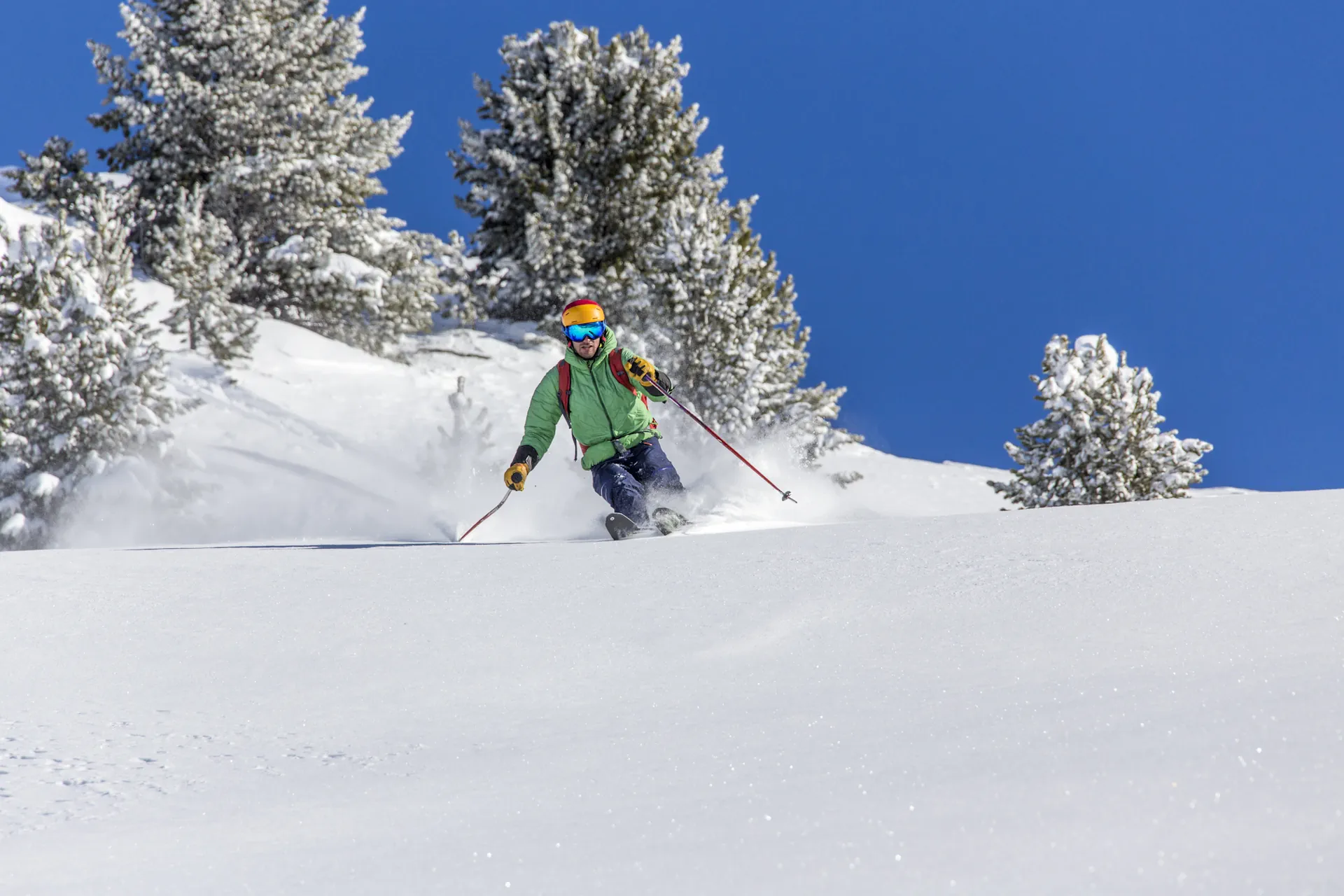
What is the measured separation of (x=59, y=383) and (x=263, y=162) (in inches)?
333

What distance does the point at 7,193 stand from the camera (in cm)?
2181

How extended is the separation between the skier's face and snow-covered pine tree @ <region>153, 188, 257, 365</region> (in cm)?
1282

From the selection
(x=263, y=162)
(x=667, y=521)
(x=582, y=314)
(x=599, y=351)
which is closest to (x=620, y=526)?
(x=667, y=521)

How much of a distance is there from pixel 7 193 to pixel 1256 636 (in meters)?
25.1

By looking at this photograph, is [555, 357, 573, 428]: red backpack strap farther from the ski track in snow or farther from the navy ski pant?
the ski track in snow

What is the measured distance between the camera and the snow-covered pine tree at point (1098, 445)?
13.7 metres

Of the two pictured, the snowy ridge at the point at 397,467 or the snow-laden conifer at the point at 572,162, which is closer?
the snowy ridge at the point at 397,467

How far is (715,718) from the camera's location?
2.48 metres

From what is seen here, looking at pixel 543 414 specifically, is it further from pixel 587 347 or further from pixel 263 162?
pixel 263 162

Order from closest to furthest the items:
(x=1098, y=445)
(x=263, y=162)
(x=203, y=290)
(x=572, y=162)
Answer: (x=1098, y=445)
(x=203, y=290)
(x=263, y=162)
(x=572, y=162)

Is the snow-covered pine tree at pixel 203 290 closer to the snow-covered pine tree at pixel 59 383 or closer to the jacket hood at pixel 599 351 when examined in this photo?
the snow-covered pine tree at pixel 59 383

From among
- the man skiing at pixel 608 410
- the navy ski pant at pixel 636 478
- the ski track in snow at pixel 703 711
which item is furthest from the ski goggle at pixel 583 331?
the ski track in snow at pixel 703 711

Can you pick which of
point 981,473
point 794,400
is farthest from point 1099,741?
point 981,473

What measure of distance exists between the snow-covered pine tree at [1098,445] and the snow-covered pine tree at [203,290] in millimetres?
13681
